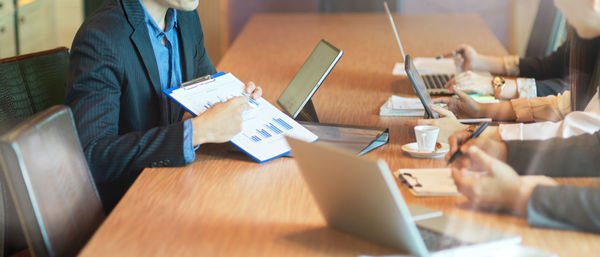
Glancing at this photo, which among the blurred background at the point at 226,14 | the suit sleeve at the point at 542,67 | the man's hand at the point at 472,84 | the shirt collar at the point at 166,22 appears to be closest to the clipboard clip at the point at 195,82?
the shirt collar at the point at 166,22

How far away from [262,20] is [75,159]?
2432 millimetres

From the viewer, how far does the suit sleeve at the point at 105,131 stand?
134 centimetres

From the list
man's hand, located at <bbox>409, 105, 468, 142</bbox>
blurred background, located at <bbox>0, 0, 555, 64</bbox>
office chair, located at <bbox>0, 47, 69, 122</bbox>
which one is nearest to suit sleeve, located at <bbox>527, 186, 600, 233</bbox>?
man's hand, located at <bbox>409, 105, 468, 142</bbox>

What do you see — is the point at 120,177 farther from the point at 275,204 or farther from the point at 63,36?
the point at 63,36

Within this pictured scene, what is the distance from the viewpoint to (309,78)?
1.65 meters

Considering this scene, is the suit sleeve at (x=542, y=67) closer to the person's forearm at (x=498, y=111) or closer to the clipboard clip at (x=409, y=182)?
the person's forearm at (x=498, y=111)

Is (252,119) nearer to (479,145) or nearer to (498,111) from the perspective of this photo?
(479,145)

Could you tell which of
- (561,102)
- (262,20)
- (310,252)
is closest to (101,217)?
(310,252)

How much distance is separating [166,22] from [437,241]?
103cm

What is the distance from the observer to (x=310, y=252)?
0.97 metres

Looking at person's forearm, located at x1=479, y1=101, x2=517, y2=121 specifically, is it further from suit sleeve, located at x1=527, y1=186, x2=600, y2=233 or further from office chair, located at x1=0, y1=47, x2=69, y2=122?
office chair, located at x1=0, y1=47, x2=69, y2=122

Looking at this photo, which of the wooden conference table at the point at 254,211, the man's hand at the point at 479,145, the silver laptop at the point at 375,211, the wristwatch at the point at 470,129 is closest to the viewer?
the silver laptop at the point at 375,211

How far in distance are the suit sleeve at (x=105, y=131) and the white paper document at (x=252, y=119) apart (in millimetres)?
111

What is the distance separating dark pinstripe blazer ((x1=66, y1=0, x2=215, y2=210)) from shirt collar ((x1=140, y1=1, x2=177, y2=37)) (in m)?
0.05
